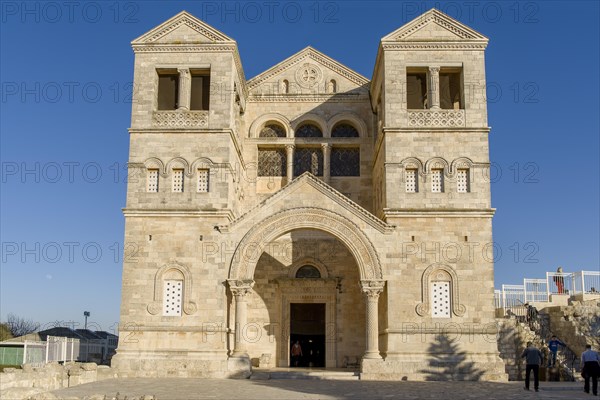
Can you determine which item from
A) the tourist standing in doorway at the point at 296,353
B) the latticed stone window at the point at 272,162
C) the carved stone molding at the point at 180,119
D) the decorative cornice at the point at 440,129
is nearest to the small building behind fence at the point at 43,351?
the tourist standing in doorway at the point at 296,353

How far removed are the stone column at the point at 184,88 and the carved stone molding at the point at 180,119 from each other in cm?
34

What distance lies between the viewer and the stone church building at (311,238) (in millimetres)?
24203

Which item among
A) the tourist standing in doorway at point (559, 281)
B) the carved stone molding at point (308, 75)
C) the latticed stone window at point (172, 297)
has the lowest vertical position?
the latticed stone window at point (172, 297)

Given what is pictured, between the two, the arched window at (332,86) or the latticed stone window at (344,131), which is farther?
the arched window at (332,86)

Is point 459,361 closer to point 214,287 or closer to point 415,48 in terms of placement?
point 214,287

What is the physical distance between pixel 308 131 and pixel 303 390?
50.2 ft

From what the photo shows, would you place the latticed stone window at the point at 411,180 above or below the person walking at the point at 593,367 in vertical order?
above

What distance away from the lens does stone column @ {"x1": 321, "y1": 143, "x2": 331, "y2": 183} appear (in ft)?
100

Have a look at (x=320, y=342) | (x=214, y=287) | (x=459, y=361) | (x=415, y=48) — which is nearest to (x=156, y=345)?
(x=214, y=287)

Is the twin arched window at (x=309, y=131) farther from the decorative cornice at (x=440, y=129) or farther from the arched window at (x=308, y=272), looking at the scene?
the arched window at (x=308, y=272)

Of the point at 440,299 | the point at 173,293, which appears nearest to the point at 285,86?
the point at 173,293

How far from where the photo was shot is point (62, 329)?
123ft

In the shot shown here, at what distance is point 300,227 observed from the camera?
24875 millimetres

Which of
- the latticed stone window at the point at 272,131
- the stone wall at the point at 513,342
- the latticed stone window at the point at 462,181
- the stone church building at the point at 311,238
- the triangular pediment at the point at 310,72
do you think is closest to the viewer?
the stone church building at the point at 311,238
